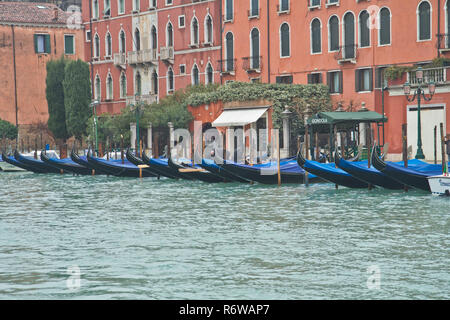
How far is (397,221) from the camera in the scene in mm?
13430

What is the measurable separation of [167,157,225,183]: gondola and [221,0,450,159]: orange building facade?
5.77 meters

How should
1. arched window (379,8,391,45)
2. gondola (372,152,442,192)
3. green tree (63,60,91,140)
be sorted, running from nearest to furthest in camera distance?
1. gondola (372,152,442,192)
2. arched window (379,8,391,45)
3. green tree (63,60,91,140)

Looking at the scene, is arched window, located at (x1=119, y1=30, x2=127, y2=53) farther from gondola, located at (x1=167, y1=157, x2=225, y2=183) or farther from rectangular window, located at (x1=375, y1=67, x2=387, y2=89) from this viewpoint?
gondola, located at (x1=167, y1=157, x2=225, y2=183)

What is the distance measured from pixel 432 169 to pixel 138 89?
2196cm

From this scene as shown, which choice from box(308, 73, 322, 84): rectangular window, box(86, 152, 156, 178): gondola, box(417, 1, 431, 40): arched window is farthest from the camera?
box(308, 73, 322, 84): rectangular window

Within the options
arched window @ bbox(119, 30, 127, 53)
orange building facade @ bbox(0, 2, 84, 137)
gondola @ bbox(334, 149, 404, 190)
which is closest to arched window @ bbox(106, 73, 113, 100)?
arched window @ bbox(119, 30, 127, 53)

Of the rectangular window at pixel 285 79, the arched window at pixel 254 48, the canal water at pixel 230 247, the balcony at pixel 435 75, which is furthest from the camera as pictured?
the arched window at pixel 254 48

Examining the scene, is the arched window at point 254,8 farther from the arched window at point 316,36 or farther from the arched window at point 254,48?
the arched window at point 316,36

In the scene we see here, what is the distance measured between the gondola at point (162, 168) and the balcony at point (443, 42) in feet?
26.5

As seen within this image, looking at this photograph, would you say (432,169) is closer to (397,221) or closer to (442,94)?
(397,221)

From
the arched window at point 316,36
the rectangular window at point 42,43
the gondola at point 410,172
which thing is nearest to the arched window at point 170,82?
the arched window at point 316,36

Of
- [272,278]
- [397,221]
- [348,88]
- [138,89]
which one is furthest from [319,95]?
[272,278]

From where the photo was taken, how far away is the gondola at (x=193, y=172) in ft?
76.8

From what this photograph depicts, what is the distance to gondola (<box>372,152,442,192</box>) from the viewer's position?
1786cm
